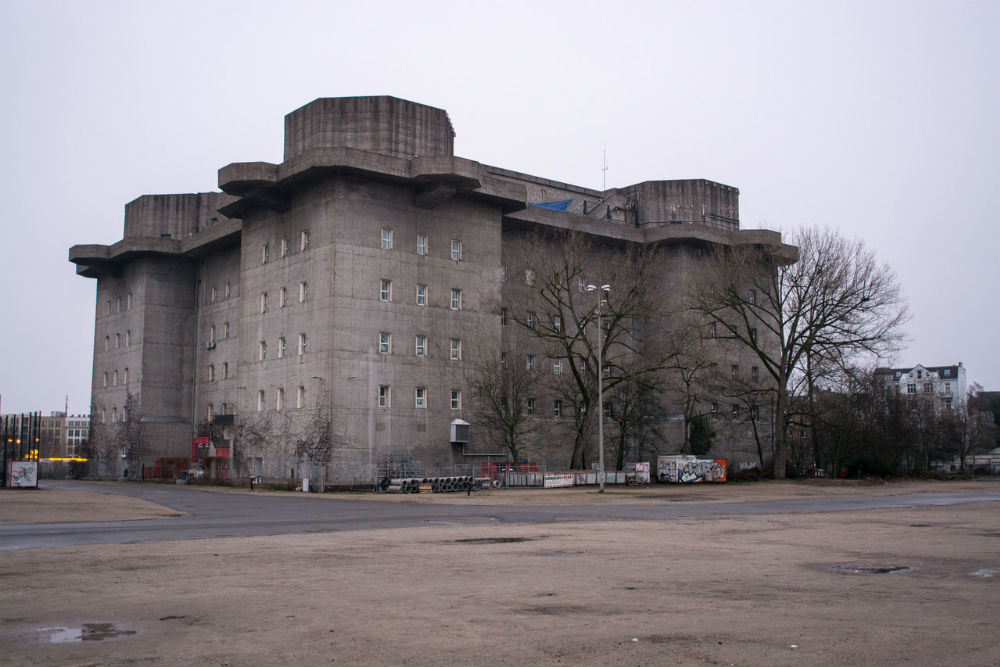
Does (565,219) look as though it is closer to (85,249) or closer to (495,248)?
(495,248)

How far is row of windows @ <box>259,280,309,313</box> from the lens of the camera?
211ft

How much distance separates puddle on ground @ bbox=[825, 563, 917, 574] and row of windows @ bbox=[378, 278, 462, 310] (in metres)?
51.0

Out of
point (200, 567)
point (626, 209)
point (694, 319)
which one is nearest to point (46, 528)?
point (200, 567)

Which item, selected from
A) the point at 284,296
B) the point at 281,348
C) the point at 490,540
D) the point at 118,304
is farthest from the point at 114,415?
the point at 490,540

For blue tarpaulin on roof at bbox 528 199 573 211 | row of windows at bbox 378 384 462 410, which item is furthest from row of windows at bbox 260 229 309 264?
blue tarpaulin on roof at bbox 528 199 573 211

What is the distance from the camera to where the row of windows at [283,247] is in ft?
213

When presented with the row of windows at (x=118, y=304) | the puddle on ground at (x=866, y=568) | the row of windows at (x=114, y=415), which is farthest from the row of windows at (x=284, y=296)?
the puddle on ground at (x=866, y=568)

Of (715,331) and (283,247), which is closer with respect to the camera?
(283,247)

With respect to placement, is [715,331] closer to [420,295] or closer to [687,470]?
[687,470]

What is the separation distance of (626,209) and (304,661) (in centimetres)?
8177

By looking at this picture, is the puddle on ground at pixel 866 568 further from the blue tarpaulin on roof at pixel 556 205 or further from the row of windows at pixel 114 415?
the row of windows at pixel 114 415

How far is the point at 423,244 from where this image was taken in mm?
66062

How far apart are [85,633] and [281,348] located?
58.8 metres

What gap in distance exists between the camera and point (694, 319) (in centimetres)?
7112
